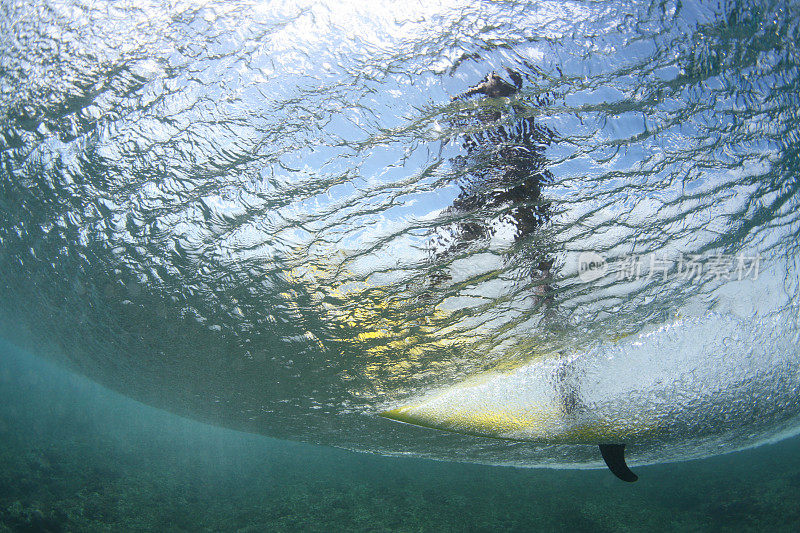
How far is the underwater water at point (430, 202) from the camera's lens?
3586 millimetres

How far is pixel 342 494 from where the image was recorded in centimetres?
1658

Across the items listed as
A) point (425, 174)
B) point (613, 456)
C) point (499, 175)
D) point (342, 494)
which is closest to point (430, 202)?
point (425, 174)

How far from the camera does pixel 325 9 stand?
3527 millimetres

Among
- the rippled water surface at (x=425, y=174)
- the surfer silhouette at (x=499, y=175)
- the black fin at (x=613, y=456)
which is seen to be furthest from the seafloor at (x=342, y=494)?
the surfer silhouette at (x=499, y=175)

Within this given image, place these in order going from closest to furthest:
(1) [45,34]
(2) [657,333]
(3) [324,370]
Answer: (1) [45,34], (2) [657,333], (3) [324,370]

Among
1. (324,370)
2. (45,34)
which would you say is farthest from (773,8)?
(324,370)

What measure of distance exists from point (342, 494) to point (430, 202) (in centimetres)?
1693

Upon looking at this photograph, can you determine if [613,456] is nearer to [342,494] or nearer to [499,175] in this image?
[499,175]

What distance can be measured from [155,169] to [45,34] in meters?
1.83

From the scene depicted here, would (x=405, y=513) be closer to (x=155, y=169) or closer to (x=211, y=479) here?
(x=211, y=479)

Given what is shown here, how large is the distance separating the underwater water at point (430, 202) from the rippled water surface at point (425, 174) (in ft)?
0.11

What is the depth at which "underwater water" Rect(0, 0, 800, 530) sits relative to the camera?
359cm

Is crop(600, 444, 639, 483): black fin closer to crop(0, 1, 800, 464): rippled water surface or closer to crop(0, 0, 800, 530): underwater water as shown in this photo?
crop(0, 0, 800, 530): underwater water

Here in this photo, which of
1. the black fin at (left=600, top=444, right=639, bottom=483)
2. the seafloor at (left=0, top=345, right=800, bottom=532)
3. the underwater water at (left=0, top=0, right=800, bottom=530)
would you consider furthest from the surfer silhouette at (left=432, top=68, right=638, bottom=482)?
the seafloor at (left=0, top=345, right=800, bottom=532)
